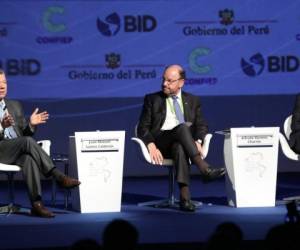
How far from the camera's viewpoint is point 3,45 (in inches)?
317

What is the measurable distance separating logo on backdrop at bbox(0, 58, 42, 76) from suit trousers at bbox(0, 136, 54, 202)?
223cm

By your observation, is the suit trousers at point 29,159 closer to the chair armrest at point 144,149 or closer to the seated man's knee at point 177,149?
the chair armrest at point 144,149

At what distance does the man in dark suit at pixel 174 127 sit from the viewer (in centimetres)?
611

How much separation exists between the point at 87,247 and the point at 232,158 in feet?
13.9

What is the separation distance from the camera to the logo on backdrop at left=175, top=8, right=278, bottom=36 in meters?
8.27

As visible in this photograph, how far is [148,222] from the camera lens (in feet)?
18.4

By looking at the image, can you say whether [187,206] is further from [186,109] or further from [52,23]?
[52,23]

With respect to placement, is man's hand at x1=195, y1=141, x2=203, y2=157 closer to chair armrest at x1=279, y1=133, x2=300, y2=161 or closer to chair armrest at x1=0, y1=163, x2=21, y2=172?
chair armrest at x1=279, y1=133, x2=300, y2=161

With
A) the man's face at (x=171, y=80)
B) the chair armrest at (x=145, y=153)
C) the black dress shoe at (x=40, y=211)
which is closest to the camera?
the black dress shoe at (x=40, y=211)

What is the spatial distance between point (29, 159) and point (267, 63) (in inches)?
133

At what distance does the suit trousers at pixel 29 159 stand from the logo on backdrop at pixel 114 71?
2.38 metres

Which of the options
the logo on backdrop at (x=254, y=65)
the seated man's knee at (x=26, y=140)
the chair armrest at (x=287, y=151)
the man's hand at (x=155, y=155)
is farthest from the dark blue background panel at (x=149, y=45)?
the seated man's knee at (x=26, y=140)

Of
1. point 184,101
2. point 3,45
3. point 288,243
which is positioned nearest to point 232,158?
point 184,101

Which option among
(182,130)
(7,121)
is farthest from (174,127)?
(7,121)
